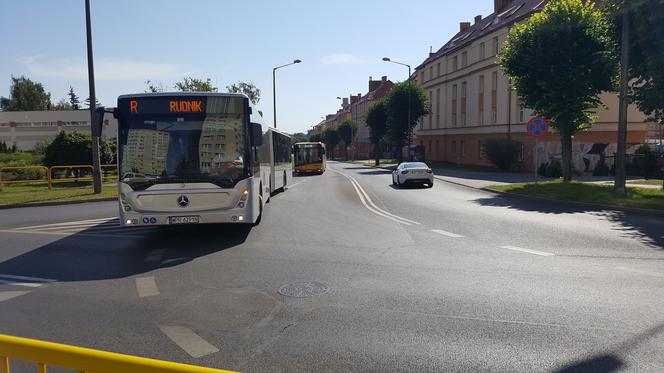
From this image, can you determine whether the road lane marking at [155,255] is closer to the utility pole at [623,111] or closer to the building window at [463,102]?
the utility pole at [623,111]

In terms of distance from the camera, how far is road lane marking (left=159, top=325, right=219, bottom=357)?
15.1 feet

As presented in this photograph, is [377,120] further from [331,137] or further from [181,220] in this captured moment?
[181,220]

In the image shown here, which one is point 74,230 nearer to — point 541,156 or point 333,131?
point 541,156

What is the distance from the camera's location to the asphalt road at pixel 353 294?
448 cm

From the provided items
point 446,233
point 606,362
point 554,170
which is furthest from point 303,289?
point 554,170

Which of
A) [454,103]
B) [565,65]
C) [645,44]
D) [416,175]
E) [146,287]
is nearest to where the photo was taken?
[146,287]

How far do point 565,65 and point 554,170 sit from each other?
369 inches

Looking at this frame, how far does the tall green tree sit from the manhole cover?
15359 mm

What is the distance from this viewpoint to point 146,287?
6.90 m

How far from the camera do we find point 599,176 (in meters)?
31.9

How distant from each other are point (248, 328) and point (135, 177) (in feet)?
17.9

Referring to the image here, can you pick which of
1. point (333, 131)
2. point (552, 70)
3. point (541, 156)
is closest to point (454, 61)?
point (541, 156)

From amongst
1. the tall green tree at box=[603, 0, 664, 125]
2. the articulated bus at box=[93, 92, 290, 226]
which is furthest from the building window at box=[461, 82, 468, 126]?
the articulated bus at box=[93, 92, 290, 226]

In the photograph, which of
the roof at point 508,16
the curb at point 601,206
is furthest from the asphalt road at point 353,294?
the roof at point 508,16
